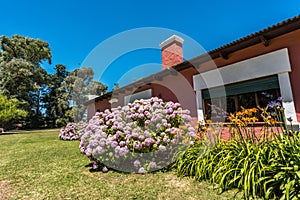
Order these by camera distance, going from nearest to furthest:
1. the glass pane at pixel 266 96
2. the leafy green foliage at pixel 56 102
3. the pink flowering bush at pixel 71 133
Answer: the glass pane at pixel 266 96
the pink flowering bush at pixel 71 133
the leafy green foliage at pixel 56 102

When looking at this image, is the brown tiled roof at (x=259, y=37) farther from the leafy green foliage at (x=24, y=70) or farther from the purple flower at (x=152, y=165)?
the leafy green foliage at (x=24, y=70)

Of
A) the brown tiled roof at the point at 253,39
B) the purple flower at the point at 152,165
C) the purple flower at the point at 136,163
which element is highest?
the brown tiled roof at the point at 253,39

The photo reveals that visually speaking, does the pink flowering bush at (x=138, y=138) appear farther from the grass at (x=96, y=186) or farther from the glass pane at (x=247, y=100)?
the glass pane at (x=247, y=100)

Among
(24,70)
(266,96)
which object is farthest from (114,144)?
(24,70)

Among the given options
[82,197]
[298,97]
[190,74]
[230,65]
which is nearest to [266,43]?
[230,65]

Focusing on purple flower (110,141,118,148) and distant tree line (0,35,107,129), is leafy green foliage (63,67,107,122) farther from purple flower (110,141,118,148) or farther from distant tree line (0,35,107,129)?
purple flower (110,141,118,148)

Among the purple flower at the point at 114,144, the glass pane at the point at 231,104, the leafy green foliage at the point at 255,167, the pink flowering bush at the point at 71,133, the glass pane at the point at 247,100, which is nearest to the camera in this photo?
the leafy green foliage at the point at 255,167

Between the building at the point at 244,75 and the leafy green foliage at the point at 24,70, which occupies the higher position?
the leafy green foliage at the point at 24,70

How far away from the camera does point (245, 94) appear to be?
4926 mm

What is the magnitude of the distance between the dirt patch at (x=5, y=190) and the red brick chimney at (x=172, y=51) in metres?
8.05

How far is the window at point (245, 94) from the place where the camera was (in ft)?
14.4

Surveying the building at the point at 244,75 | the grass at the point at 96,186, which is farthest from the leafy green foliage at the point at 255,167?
the building at the point at 244,75

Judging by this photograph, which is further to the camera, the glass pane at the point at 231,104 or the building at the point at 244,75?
the glass pane at the point at 231,104

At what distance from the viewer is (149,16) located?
380 inches
